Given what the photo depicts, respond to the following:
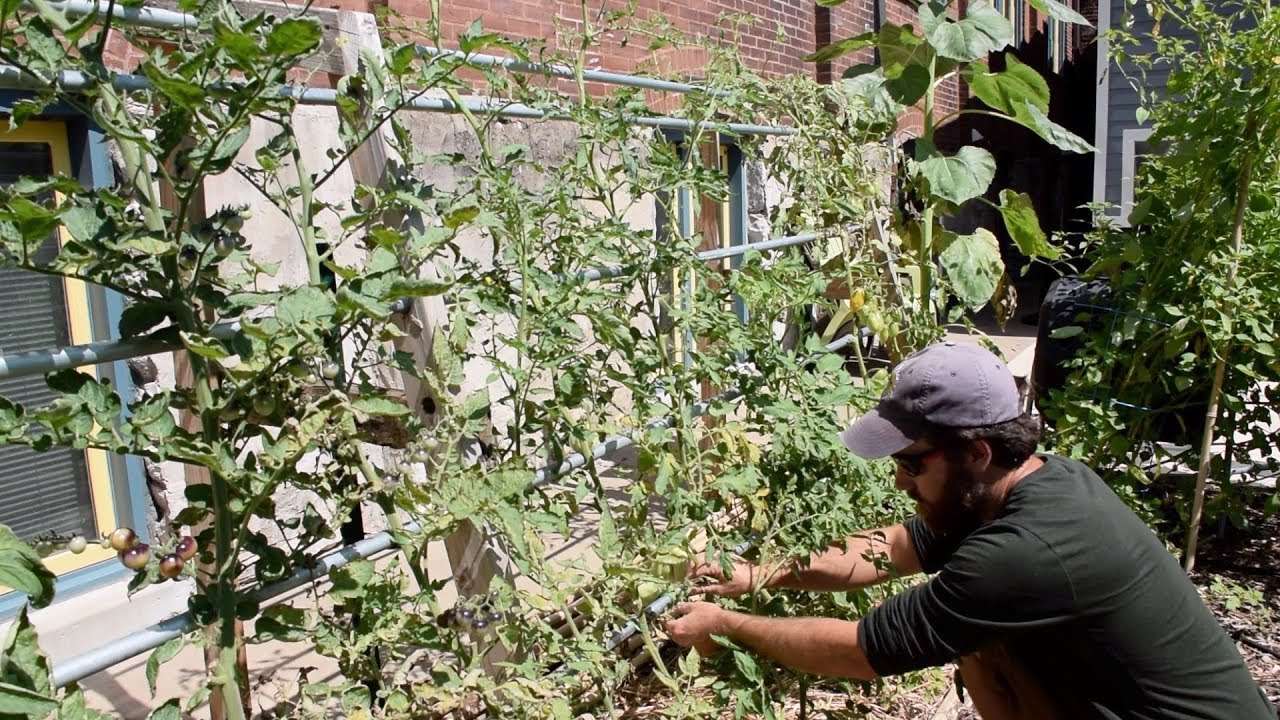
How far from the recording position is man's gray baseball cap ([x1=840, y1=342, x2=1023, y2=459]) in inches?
85.4

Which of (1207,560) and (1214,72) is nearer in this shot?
(1214,72)

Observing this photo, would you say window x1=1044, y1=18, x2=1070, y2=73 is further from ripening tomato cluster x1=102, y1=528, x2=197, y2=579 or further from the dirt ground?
ripening tomato cluster x1=102, y1=528, x2=197, y2=579

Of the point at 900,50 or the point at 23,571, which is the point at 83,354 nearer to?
the point at 23,571

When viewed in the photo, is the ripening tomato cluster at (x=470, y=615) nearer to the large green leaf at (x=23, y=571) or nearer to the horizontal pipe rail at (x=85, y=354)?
the horizontal pipe rail at (x=85, y=354)

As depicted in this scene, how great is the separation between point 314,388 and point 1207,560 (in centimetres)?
412

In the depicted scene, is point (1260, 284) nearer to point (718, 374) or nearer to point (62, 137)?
point (718, 374)

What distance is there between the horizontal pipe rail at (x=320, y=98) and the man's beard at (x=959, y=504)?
41.3 inches

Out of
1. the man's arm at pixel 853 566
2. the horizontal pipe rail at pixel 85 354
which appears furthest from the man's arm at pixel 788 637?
the horizontal pipe rail at pixel 85 354

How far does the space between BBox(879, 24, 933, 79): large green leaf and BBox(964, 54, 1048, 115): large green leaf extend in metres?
0.17

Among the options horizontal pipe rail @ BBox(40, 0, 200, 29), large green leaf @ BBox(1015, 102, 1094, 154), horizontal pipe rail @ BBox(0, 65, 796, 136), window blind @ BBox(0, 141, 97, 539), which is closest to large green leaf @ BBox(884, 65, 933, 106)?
large green leaf @ BBox(1015, 102, 1094, 154)

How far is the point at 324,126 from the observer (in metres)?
4.44

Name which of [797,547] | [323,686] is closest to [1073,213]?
[797,547]

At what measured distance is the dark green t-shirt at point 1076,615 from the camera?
2.09 meters

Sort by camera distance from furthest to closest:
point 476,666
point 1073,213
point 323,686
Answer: point 1073,213 < point 476,666 < point 323,686
